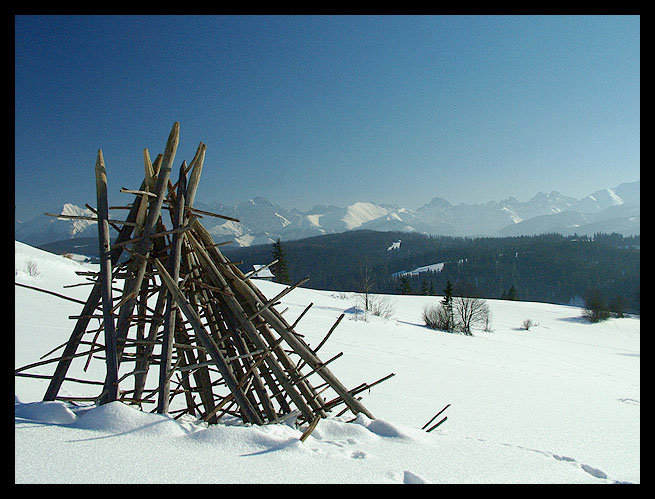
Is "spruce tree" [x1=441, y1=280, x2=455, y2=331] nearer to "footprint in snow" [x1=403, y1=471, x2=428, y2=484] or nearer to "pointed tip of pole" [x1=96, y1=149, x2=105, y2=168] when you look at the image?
"footprint in snow" [x1=403, y1=471, x2=428, y2=484]

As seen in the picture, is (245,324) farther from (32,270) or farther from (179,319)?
(32,270)

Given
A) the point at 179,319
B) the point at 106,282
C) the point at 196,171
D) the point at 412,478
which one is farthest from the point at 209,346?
the point at 412,478

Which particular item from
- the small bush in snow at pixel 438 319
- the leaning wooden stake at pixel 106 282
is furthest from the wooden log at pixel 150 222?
the small bush in snow at pixel 438 319

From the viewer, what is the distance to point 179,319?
272 centimetres

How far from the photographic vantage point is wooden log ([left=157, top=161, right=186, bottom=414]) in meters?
2.15

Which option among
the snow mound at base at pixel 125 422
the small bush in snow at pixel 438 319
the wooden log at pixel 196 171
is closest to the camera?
the snow mound at base at pixel 125 422

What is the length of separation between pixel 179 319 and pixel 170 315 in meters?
0.43

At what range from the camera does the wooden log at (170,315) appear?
215cm

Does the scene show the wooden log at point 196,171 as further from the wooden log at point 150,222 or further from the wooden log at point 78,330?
the wooden log at point 78,330

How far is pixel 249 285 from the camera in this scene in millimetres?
2797

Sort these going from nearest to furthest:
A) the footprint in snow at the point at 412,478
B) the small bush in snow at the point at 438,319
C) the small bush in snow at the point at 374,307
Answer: the footprint in snow at the point at 412,478 → the small bush in snow at the point at 374,307 → the small bush in snow at the point at 438,319

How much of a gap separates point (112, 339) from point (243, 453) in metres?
1.18
